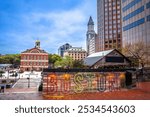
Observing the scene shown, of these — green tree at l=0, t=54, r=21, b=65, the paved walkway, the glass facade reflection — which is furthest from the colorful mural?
green tree at l=0, t=54, r=21, b=65

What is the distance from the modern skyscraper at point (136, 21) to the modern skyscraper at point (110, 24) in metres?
31.3

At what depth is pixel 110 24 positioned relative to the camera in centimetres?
6975

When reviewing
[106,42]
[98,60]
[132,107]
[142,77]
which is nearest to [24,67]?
[106,42]

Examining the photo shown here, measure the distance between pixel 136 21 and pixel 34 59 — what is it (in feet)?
117

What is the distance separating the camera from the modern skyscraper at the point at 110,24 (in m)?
68.3

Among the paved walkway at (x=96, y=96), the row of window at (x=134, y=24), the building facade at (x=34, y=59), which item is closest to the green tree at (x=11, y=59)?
the building facade at (x=34, y=59)

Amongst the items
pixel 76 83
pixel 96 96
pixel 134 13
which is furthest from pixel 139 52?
pixel 96 96

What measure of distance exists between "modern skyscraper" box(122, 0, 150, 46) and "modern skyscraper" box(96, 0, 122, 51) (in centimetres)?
3128

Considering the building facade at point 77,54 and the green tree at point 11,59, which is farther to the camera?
the building facade at point 77,54

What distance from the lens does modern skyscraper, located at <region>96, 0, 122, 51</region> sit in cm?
6831

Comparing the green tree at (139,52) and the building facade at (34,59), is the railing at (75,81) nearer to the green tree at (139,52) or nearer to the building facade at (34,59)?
the green tree at (139,52)

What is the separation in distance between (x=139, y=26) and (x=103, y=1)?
42970 millimetres

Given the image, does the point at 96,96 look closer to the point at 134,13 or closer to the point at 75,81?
the point at 75,81

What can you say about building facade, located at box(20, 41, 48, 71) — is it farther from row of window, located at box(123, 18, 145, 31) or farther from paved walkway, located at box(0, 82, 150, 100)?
paved walkway, located at box(0, 82, 150, 100)
